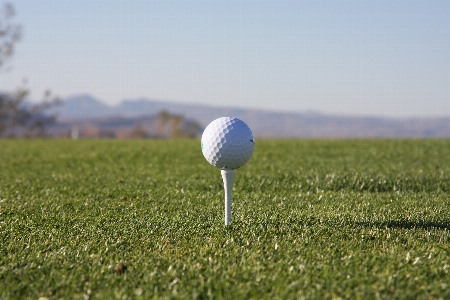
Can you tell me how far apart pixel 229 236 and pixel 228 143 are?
966 millimetres

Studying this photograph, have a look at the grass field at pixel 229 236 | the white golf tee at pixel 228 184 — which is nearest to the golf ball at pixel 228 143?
the white golf tee at pixel 228 184

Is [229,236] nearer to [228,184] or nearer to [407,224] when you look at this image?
[228,184]

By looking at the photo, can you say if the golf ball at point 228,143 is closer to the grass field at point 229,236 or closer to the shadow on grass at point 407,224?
the grass field at point 229,236

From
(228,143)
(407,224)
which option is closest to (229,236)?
(228,143)

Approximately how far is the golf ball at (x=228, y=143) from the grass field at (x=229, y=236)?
0.70 m

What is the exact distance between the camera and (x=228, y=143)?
5000 mm

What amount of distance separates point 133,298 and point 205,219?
7.40 ft

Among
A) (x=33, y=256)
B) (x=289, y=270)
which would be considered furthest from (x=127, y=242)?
(x=289, y=270)

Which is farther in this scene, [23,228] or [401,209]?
[401,209]

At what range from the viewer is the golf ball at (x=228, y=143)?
197 inches

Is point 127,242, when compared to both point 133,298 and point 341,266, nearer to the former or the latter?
point 133,298

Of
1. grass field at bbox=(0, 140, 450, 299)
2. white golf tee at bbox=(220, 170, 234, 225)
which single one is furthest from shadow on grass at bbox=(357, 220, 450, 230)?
white golf tee at bbox=(220, 170, 234, 225)

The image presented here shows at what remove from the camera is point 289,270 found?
146 inches

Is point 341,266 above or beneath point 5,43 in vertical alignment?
beneath
